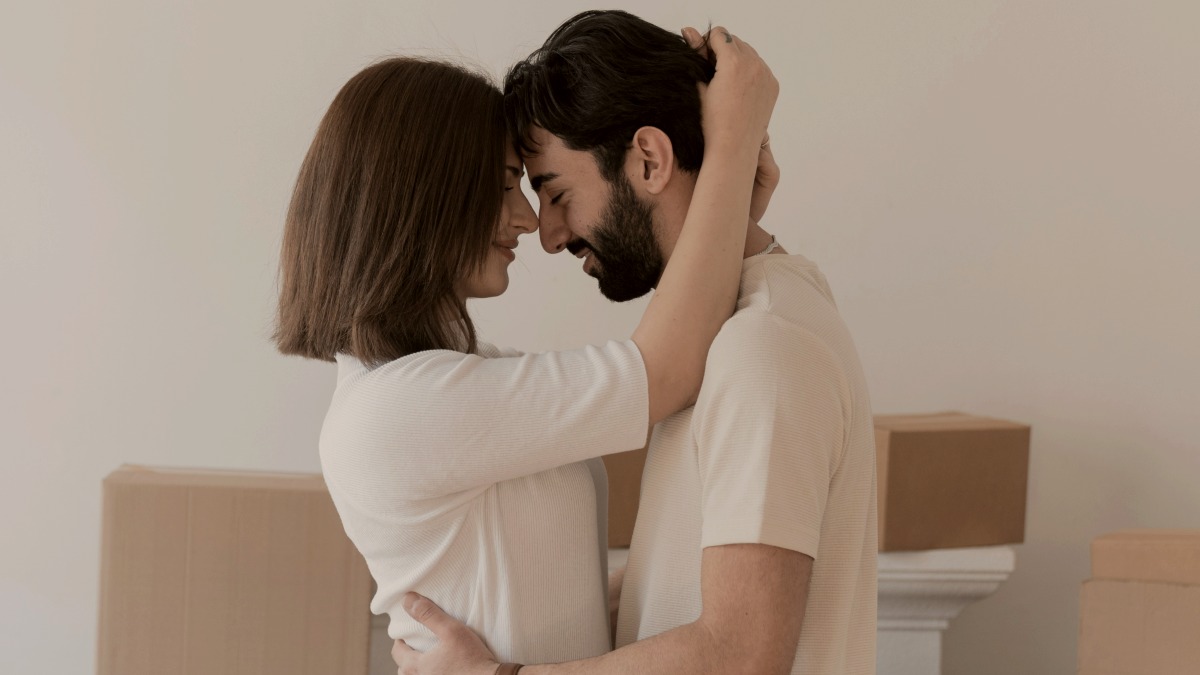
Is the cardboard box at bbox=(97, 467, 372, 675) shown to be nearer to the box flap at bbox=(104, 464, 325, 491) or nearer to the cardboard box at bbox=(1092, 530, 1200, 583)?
the box flap at bbox=(104, 464, 325, 491)

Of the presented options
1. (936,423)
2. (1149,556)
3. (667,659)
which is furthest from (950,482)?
(667,659)

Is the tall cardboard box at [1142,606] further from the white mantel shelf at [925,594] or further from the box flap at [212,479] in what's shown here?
the box flap at [212,479]

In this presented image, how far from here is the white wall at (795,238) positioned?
2.06 metres

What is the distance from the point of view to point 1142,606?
144cm

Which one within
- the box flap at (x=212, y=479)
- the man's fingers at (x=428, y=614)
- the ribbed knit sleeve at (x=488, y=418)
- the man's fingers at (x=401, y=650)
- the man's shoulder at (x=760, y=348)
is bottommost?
the man's fingers at (x=401, y=650)

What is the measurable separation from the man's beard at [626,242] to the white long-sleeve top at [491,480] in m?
0.18

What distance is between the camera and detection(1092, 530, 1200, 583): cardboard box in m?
1.40

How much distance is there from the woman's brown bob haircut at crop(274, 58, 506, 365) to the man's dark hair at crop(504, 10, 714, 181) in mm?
79

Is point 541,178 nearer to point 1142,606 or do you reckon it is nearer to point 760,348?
point 760,348

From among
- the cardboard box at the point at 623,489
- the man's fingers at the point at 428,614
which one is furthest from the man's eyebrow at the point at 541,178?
the cardboard box at the point at 623,489

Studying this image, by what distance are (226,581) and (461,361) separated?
26.6 inches

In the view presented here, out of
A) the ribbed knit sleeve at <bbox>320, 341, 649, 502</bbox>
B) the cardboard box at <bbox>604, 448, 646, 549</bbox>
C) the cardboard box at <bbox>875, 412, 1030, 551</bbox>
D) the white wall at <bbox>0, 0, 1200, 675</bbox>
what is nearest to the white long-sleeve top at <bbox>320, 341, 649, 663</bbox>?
the ribbed knit sleeve at <bbox>320, 341, 649, 502</bbox>

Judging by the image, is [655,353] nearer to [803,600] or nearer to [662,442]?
[662,442]

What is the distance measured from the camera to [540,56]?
118cm
